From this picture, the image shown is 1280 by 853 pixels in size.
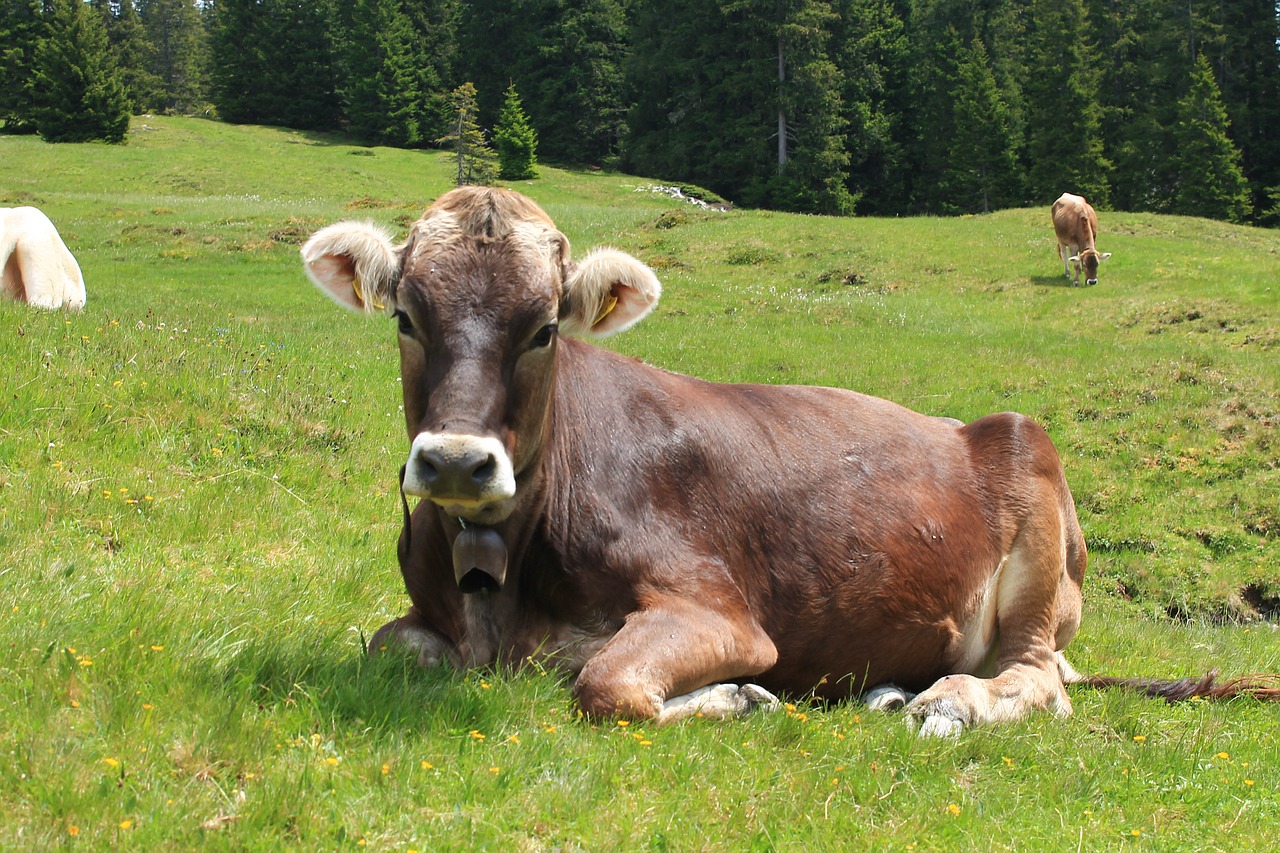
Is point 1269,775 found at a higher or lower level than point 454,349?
lower

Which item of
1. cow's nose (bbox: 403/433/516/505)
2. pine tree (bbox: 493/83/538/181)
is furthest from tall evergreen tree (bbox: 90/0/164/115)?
cow's nose (bbox: 403/433/516/505)

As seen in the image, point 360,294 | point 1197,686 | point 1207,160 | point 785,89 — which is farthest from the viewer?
point 785,89

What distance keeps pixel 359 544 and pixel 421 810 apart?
14.9 feet

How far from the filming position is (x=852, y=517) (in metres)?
6.45

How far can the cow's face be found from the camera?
4.37m

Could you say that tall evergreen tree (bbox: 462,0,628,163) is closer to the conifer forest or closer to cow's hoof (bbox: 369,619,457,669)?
the conifer forest

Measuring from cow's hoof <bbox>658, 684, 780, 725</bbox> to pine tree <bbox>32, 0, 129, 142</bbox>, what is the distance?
3271 inches

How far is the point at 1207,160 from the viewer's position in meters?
70.6

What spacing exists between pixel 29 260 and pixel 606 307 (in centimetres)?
1142

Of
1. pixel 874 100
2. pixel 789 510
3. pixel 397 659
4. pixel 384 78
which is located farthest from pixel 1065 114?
pixel 397 659

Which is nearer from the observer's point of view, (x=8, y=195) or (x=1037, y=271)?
(x=1037, y=271)

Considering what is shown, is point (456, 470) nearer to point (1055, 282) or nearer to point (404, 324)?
point (404, 324)

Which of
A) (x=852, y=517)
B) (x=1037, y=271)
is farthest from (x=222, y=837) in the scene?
(x=1037, y=271)

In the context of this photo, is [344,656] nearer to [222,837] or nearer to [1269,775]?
[222,837]
